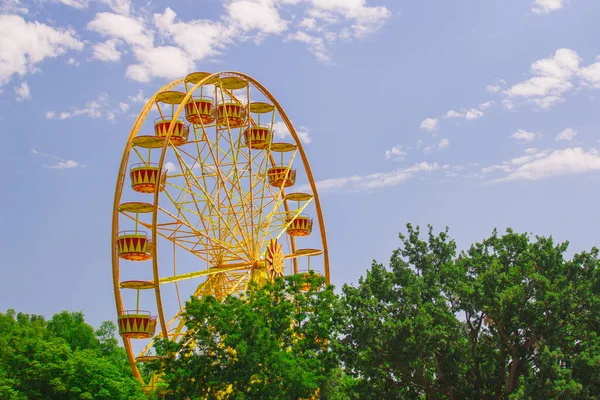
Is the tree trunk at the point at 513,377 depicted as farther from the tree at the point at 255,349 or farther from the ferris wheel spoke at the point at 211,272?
the ferris wheel spoke at the point at 211,272

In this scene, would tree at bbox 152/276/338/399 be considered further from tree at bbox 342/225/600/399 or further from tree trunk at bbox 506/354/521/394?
tree trunk at bbox 506/354/521/394

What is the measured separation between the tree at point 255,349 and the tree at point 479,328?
1395mm

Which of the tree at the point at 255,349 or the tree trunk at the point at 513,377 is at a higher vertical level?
the tree at the point at 255,349

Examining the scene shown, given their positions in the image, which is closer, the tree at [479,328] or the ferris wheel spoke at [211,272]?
the tree at [479,328]

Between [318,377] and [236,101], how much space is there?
14.3m

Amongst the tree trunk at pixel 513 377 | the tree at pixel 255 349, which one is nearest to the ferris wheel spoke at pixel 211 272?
the tree at pixel 255 349

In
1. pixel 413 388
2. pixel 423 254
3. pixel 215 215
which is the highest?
pixel 215 215

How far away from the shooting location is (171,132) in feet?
119

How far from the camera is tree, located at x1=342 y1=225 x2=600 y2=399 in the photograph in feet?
104

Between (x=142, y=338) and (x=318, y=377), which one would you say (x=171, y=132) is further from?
(x=318, y=377)

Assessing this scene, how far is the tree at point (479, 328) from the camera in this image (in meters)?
31.8

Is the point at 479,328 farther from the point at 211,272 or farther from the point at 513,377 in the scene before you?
the point at 211,272

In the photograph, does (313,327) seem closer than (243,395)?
No

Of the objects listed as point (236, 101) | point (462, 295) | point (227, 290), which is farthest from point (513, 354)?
point (236, 101)
